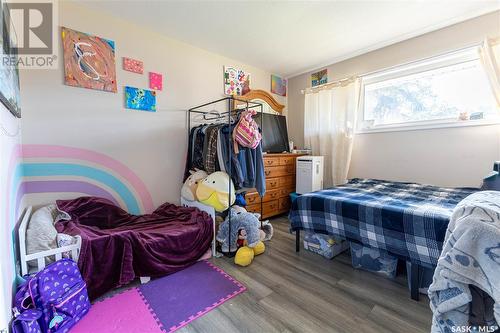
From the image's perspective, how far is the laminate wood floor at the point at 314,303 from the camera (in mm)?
1292

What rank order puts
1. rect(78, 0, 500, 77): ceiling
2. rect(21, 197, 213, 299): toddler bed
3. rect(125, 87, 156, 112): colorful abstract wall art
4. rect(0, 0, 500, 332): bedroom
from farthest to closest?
rect(125, 87, 156, 112): colorful abstract wall art, rect(78, 0, 500, 77): ceiling, rect(21, 197, 213, 299): toddler bed, rect(0, 0, 500, 332): bedroom

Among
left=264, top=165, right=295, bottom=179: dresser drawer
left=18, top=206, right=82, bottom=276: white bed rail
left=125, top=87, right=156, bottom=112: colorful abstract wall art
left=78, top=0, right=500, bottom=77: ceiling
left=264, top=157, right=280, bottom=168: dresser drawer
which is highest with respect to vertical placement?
left=78, top=0, right=500, bottom=77: ceiling

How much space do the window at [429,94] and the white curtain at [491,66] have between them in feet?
0.25

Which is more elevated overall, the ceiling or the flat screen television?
the ceiling

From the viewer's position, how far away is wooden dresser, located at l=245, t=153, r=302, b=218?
119 inches

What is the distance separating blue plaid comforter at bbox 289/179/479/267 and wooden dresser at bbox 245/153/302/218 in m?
0.89

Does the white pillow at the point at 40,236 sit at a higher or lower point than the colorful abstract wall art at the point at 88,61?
lower

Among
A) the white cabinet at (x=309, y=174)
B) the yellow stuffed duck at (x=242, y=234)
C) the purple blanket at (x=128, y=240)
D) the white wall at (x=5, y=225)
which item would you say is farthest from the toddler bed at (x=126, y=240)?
the white cabinet at (x=309, y=174)

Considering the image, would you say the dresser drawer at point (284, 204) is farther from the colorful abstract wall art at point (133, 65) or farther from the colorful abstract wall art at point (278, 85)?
the colorful abstract wall art at point (133, 65)

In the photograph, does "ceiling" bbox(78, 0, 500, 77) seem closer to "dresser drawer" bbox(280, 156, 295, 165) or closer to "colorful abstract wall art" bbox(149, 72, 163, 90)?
"colorful abstract wall art" bbox(149, 72, 163, 90)

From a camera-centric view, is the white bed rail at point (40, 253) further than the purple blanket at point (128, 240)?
No

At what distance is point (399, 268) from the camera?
6.23 ft

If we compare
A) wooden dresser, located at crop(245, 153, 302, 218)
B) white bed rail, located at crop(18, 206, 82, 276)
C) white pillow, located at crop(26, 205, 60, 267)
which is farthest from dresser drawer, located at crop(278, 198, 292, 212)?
white pillow, located at crop(26, 205, 60, 267)

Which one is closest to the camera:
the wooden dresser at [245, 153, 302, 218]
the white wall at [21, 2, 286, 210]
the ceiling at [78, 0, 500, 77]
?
the white wall at [21, 2, 286, 210]
